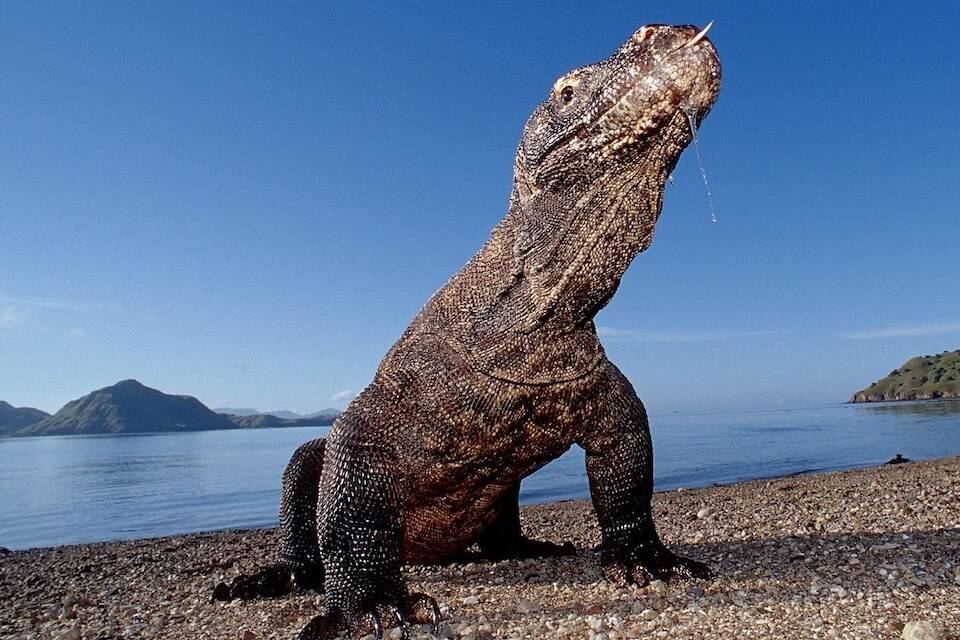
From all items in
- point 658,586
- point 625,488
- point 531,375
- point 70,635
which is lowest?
point 70,635

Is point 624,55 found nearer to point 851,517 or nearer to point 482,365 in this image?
point 482,365

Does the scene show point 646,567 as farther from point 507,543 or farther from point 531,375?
point 531,375

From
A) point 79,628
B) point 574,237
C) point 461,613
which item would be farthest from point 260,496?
point 574,237

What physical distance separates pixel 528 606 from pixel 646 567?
0.97 metres

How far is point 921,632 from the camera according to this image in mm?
4141

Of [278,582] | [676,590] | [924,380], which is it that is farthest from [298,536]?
[924,380]

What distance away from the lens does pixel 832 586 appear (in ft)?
17.4

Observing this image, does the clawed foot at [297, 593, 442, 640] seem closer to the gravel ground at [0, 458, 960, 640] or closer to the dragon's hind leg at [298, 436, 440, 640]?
the dragon's hind leg at [298, 436, 440, 640]

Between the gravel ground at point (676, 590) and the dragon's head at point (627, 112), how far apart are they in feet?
9.51

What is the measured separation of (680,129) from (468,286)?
70.9 inches

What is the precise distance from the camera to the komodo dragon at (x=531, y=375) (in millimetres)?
4090

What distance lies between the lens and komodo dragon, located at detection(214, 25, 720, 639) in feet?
13.4

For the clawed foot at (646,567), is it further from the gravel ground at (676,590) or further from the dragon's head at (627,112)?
the dragon's head at (627,112)

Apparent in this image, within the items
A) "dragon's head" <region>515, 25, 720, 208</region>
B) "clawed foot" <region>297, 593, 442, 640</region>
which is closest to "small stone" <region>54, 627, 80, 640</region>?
"clawed foot" <region>297, 593, 442, 640</region>
